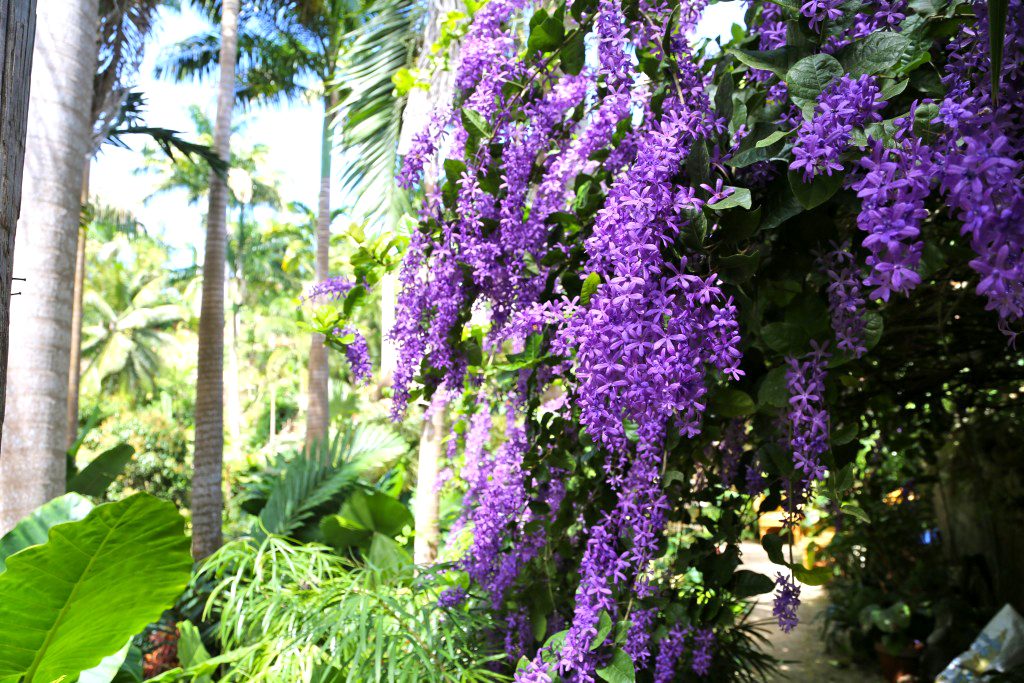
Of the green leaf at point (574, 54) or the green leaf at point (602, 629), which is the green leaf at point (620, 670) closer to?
the green leaf at point (602, 629)

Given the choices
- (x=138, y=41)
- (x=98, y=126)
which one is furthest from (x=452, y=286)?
(x=138, y=41)

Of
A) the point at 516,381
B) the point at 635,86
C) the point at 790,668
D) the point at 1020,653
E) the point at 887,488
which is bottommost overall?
the point at 790,668

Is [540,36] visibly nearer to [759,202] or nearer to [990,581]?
[759,202]

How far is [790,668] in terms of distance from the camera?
521 centimetres

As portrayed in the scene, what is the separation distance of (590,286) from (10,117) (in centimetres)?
92

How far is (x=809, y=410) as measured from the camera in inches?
53.4

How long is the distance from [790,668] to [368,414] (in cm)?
939

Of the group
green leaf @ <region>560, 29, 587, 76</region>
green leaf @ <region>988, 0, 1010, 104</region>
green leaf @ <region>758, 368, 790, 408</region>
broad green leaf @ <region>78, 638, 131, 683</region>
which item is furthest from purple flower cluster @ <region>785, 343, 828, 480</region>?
broad green leaf @ <region>78, 638, 131, 683</region>

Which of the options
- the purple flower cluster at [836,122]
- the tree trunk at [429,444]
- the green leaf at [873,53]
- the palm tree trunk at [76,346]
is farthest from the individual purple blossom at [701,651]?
the palm tree trunk at [76,346]

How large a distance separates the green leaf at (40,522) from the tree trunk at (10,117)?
4.60 feet

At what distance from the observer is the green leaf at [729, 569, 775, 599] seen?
172 cm

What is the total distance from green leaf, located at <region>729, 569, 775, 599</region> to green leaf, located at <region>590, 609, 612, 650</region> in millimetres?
412

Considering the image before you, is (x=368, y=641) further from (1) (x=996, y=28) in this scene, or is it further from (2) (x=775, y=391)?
(1) (x=996, y=28)

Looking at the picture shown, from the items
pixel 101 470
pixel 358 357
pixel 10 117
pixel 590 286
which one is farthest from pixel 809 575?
pixel 101 470
